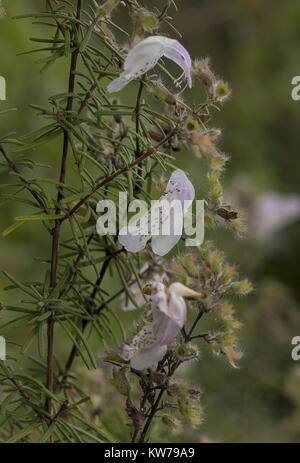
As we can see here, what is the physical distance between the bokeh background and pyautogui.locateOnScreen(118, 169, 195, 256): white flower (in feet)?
0.47

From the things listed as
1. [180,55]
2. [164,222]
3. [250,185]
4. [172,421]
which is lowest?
[172,421]

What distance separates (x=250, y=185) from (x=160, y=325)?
38.8 inches

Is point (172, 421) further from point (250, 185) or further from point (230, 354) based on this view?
point (250, 185)

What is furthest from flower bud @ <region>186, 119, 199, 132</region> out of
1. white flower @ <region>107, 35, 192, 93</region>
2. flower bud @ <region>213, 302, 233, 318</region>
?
flower bud @ <region>213, 302, 233, 318</region>

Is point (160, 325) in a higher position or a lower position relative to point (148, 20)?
lower

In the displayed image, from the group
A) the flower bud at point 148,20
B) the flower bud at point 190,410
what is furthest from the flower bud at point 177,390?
the flower bud at point 148,20

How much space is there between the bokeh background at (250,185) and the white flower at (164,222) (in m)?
0.14

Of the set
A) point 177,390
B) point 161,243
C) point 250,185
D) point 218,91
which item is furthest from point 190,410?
point 250,185

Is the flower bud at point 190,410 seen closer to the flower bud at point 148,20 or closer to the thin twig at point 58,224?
the thin twig at point 58,224

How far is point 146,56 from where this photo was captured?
1.81 feet

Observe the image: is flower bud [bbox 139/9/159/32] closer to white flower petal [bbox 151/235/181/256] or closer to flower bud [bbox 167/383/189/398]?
white flower petal [bbox 151/235/181/256]

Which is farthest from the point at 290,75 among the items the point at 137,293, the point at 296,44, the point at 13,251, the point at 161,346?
the point at 161,346

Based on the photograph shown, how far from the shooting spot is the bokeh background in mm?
1342

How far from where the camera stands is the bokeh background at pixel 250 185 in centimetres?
134
